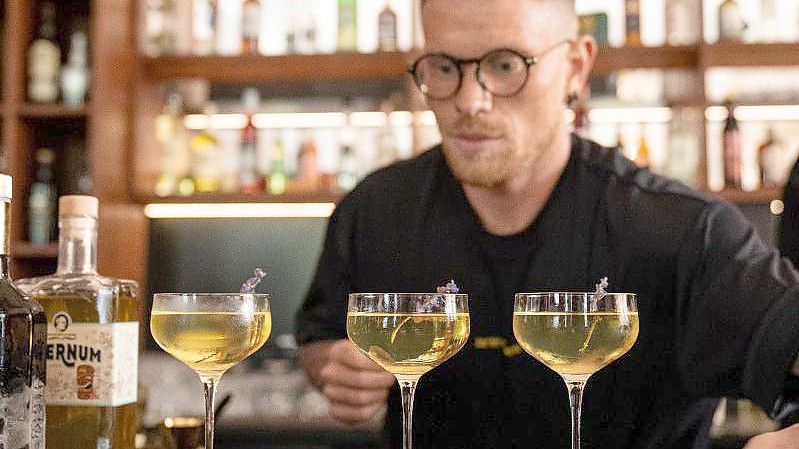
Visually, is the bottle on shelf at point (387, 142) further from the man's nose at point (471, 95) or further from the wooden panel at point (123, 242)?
the man's nose at point (471, 95)

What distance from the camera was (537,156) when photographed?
5.45ft

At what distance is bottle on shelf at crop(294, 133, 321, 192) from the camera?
340 cm

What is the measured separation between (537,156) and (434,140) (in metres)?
1.70

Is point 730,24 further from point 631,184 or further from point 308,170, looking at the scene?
point 631,184

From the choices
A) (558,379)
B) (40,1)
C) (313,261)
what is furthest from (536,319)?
(40,1)

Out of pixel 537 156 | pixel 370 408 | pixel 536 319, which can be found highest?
pixel 537 156

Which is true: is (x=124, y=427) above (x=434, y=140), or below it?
below

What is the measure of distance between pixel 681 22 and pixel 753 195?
647mm

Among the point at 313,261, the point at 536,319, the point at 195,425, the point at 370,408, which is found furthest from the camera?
the point at 313,261

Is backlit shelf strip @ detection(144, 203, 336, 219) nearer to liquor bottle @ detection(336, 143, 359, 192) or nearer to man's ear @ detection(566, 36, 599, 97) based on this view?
liquor bottle @ detection(336, 143, 359, 192)

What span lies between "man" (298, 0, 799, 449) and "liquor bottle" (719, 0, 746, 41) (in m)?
1.71

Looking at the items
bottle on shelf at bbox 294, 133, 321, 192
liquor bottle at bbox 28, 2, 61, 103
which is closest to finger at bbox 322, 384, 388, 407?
bottle on shelf at bbox 294, 133, 321, 192

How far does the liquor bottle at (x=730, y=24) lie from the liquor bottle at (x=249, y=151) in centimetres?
165

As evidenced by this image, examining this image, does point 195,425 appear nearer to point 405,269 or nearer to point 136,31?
point 405,269
